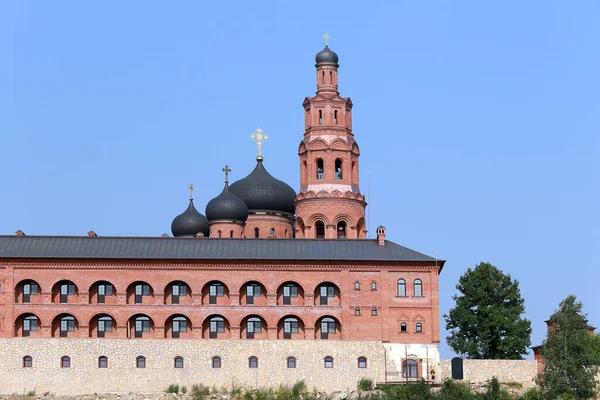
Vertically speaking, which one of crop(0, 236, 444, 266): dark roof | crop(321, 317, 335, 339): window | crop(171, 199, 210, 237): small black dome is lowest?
crop(321, 317, 335, 339): window

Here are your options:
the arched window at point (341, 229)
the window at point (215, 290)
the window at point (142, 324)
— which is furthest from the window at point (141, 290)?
the arched window at point (341, 229)

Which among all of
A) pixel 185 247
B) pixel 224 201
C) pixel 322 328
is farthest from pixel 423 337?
pixel 224 201

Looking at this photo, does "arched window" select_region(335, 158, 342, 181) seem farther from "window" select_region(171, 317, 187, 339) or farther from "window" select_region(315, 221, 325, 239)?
"window" select_region(171, 317, 187, 339)

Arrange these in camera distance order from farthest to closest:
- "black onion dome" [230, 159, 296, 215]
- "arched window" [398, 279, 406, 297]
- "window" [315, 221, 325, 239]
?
"black onion dome" [230, 159, 296, 215] < "window" [315, 221, 325, 239] < "arched window" [398, 279, 406, 297]

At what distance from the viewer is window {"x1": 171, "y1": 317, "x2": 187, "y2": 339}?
10919cm

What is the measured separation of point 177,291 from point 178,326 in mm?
2276

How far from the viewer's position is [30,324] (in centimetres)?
10838

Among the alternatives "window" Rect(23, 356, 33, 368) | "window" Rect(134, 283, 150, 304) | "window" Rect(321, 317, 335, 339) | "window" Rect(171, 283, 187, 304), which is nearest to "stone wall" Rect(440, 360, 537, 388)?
"window" Rect(321, 317, 335, 339)

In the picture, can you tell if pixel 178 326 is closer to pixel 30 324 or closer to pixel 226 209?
pixel 30 324

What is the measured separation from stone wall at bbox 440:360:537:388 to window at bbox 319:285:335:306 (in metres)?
10.0

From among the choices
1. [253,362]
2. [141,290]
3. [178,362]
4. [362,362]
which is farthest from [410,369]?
[141,290]

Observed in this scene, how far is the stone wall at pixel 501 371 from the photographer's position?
103 meters

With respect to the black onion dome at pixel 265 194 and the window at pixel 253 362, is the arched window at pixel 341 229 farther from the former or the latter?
the window at pixel 253 362

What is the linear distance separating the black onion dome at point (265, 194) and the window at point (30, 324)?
2731cm
